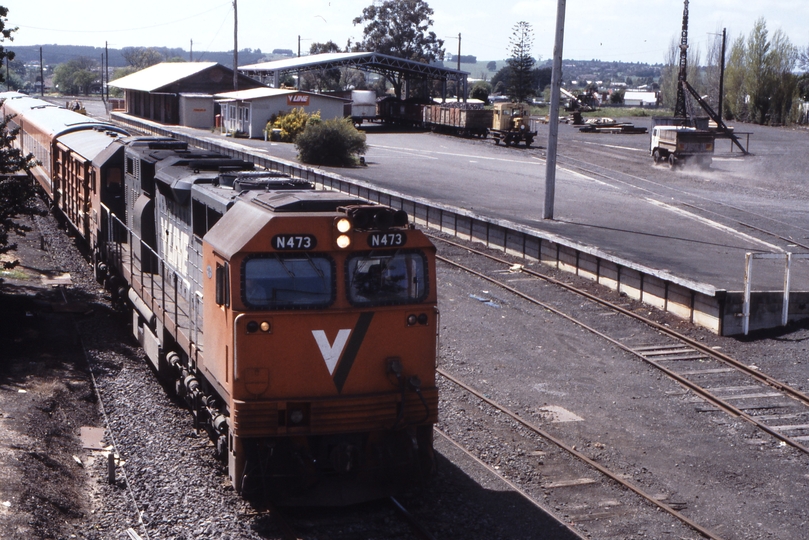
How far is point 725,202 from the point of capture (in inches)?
1318

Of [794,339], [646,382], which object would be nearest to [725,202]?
[794,339]

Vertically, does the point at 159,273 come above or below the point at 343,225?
below

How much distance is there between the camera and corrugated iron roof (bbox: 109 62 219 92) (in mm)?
74375

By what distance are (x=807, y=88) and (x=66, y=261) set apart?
86165 mm

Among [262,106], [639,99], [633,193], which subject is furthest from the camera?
[639,99]

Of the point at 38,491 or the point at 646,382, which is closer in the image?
the point at 38,491

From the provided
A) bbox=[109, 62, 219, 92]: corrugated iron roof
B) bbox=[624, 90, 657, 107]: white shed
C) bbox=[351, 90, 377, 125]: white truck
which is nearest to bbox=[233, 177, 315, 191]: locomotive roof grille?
bbox=[109, 62, 219, 92]: corrugated iron roof

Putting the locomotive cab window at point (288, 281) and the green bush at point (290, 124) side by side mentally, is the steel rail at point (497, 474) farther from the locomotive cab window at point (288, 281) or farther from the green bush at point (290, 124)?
the green bush at point (290, 124)

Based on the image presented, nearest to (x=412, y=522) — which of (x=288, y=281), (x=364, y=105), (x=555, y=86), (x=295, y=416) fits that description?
(x=295, y=416)

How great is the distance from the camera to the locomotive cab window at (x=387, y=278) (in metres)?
8.23

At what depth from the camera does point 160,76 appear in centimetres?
8112

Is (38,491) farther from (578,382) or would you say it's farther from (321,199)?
(578,382)

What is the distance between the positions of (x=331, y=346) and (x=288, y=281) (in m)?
0.78

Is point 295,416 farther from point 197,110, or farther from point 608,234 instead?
point 197,110
